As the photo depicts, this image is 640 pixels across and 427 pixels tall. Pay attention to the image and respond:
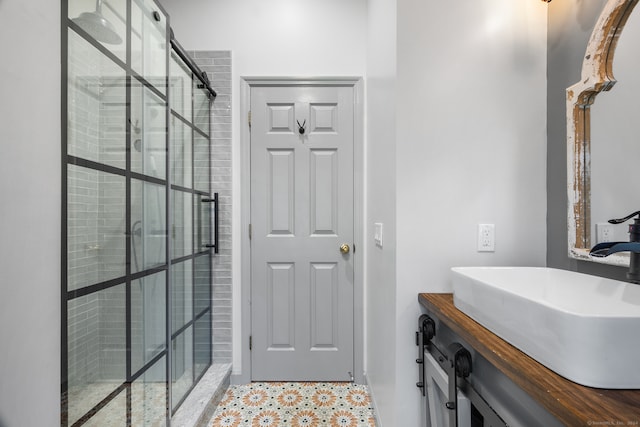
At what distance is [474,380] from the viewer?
1.01 metres

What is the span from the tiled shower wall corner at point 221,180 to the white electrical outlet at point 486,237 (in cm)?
160

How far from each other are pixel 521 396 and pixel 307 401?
5.13 feet

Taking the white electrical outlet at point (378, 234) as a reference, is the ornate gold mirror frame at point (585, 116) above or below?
above

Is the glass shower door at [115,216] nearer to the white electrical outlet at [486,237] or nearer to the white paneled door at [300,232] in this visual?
the white paneled door at [300,232]

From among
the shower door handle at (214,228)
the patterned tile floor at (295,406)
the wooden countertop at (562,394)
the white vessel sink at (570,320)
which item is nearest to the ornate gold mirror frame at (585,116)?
the white vessel sink at (570,320)

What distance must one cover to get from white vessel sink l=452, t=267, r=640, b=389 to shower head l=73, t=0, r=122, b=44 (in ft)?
4.43

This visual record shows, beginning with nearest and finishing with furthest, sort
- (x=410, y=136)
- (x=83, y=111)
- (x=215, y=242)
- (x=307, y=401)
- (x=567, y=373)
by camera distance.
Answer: (x=567, y=373)
(x=83, y=111)
(x=410, y=136)
(x=307, y=401)
(x=215, y=242)

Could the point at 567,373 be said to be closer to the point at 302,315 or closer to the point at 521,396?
the point at 521,396

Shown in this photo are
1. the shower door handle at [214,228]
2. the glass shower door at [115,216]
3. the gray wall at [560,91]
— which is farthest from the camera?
the shower door handle at [214,228]

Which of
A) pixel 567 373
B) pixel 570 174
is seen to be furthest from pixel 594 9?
pixel 567 373

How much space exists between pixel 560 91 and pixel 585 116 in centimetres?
17

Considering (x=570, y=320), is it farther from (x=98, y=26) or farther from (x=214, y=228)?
(x=214, y=228)

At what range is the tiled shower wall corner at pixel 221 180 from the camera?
89.9 inches

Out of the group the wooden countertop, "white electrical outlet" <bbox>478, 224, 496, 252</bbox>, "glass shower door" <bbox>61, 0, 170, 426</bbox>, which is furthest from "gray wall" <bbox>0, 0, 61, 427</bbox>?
"white electrical outlet" <bbox>478, 224, 496, 252</bbox>
